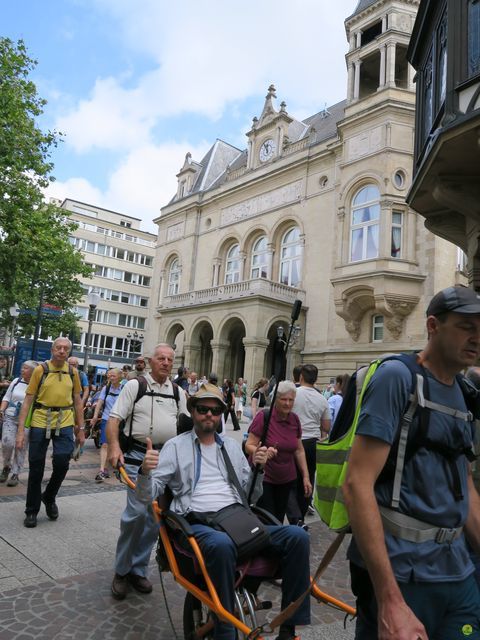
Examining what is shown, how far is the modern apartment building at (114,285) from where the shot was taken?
48844mm

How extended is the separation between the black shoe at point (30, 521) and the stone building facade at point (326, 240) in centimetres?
1150

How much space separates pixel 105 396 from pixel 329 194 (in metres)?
19.1

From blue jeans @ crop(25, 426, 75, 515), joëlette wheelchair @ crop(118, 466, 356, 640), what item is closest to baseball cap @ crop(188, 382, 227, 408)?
joëlette wheelchair @ crop(118, 466, 356, 640)

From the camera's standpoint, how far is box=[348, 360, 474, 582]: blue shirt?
1.71 m

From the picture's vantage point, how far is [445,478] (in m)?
1.81

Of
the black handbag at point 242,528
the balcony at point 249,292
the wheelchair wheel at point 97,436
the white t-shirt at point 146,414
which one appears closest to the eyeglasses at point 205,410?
the black handbag at point 242,528

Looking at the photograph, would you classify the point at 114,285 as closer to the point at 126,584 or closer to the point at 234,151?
the point at 234,151

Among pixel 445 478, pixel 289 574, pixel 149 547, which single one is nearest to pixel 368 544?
pixel 445 478

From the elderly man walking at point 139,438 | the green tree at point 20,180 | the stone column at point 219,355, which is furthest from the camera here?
the stone column at point 219,355

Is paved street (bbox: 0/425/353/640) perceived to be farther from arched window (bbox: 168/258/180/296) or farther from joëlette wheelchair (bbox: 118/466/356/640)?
arched window (bbox: 168/258/180/296)

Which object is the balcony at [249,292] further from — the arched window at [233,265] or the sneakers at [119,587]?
the sneakers at [119,587]

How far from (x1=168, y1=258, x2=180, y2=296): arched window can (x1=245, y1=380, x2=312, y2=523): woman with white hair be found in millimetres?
30363

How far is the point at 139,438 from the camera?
13.7 ft

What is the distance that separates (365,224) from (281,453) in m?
19.2
